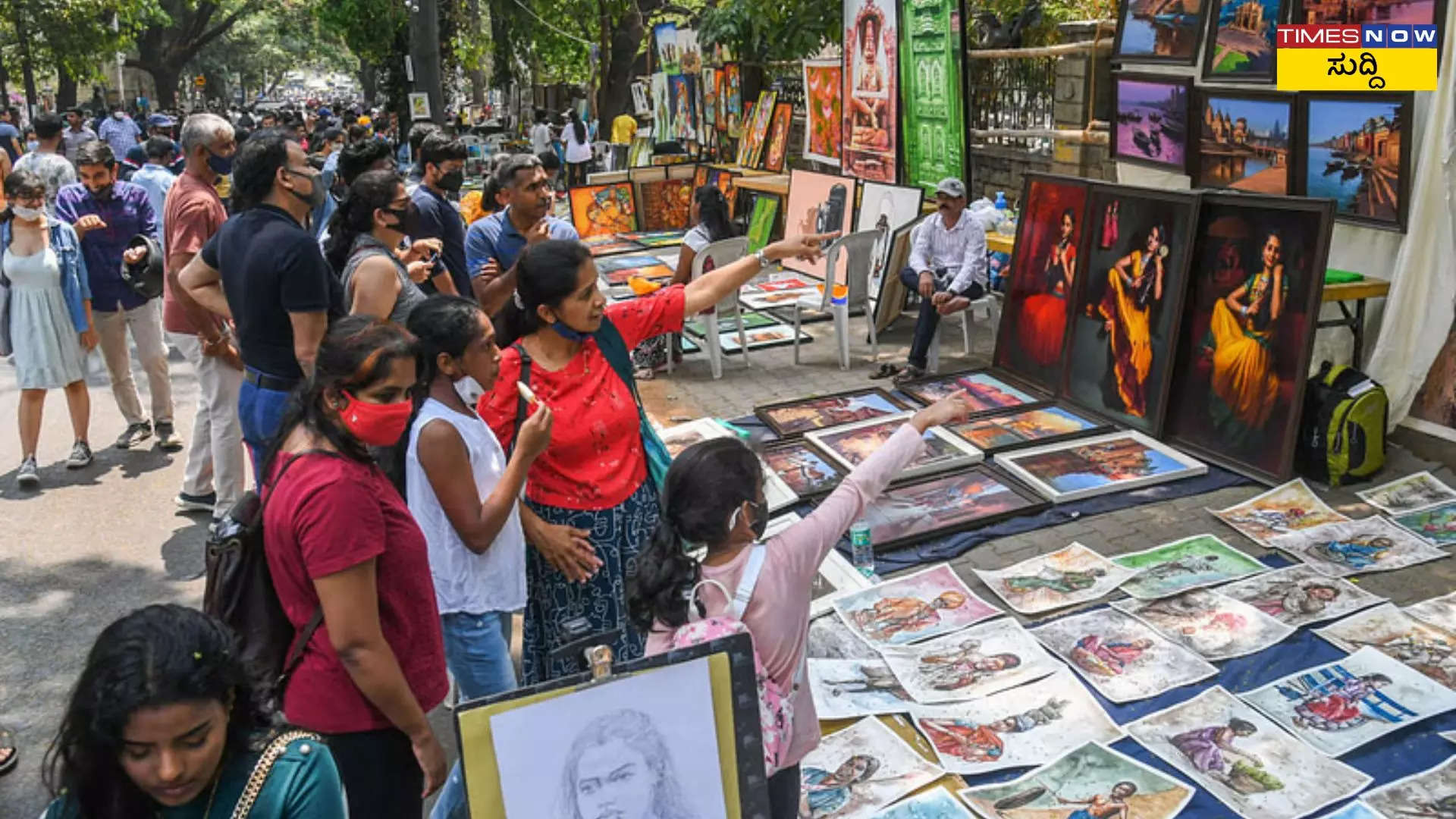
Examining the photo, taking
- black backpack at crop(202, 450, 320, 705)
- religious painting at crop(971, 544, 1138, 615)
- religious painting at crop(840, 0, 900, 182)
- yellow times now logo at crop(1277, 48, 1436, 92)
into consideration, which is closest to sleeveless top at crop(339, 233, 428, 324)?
black backpack at crop(202, 450, 320, 705)

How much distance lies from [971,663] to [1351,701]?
123 centimetres

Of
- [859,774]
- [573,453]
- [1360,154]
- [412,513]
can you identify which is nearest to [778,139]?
[1360,154]

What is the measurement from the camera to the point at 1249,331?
5.68 m

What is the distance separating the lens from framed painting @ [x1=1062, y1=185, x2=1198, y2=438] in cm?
606

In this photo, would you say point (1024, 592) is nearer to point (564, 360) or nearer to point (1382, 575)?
point (1382, 575)

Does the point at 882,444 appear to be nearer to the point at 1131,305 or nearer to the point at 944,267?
the point at 1131,305

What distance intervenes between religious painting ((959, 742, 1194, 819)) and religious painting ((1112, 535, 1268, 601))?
4.00 feet

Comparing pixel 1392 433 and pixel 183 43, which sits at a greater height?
pixel 183 43

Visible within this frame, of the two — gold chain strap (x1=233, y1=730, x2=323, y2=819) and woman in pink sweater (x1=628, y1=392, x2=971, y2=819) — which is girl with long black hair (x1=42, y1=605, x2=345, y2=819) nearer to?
gold chain strap (x1=233, y1=730, x2=323, y2=819)

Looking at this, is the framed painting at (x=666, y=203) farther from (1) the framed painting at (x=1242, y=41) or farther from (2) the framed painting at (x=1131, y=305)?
(1) the framed painting at (x=1242, y=41)

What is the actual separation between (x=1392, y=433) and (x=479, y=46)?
71.5 ft

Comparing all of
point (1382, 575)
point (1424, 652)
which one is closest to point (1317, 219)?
point (1382, 575)

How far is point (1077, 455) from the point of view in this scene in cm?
600

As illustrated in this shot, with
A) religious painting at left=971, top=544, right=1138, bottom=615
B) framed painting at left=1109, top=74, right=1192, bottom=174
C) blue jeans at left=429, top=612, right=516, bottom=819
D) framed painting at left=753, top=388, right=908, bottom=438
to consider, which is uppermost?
framed painting at left=1109, top=74, right=1192, bottom=174
